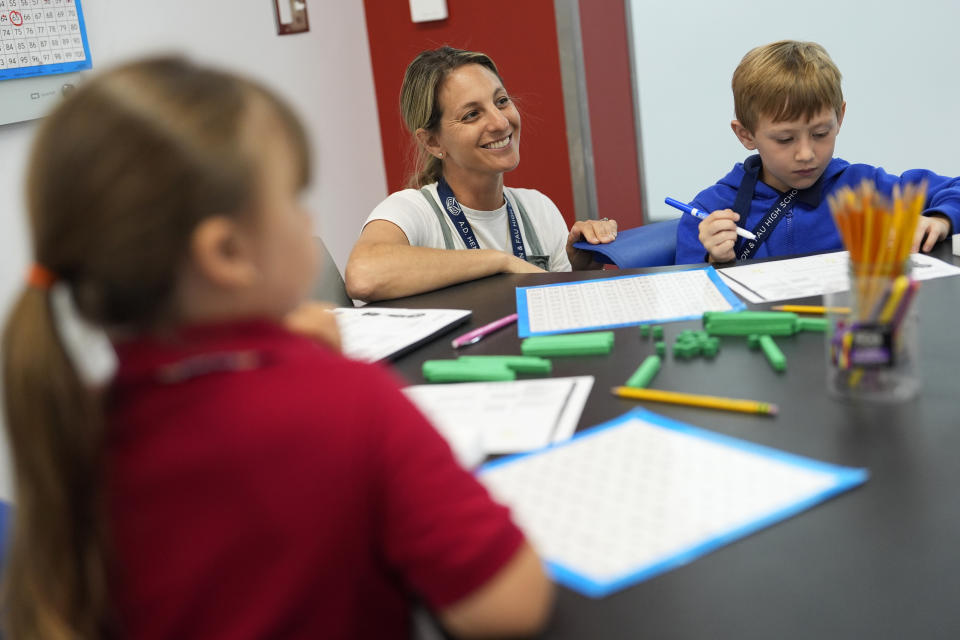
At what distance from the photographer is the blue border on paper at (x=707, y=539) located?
0.65 metres

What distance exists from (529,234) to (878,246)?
1.37 metres

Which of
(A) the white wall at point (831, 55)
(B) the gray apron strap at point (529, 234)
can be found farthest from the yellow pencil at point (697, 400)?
(A) the white wall at point (831, 55)

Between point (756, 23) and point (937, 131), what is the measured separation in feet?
2.29

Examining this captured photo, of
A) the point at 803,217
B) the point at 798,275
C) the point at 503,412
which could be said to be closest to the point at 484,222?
the point at 803,217

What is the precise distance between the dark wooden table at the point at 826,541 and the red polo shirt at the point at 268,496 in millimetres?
128

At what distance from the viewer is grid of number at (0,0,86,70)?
2.34m

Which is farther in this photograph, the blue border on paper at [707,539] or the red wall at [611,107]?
the red wall at [611,107]

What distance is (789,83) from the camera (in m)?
1.80

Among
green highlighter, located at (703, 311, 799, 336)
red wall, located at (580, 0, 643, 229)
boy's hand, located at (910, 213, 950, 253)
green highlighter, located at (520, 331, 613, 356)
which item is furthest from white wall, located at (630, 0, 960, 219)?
green highlighter, located at (520, 331, 613, 356)

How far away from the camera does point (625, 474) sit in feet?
2.61

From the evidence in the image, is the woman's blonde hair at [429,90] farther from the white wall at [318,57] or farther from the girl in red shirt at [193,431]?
the girl in red shirt at [193,431]

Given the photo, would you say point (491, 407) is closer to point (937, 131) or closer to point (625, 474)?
point (625, 474)

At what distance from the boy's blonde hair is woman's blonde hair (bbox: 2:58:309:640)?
1511 millimetres

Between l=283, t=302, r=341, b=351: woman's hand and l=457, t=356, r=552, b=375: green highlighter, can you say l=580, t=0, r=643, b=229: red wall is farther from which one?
l=283, t=302, r=341, b=351: woman's hand
